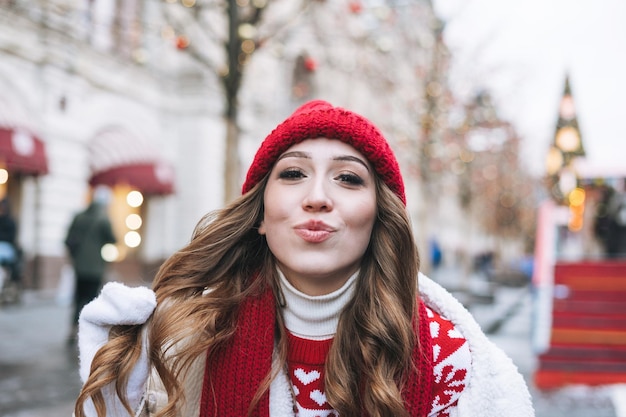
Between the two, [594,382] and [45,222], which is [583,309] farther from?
[45,222]

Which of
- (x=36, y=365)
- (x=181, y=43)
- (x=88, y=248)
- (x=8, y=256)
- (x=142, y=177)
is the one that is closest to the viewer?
(x=36, y=365)

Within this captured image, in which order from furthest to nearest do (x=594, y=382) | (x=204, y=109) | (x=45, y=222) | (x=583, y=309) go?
(x=204, y=109), (x=45, y=222), (x=583, y=309), (x=594, y=382)

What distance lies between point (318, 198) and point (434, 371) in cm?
58

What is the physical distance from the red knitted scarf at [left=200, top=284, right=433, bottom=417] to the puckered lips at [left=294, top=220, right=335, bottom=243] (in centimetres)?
26

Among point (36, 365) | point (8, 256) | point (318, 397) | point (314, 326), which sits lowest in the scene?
point (36, 365)

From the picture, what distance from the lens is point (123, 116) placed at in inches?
628

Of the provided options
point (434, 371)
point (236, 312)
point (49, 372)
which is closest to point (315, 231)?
point (236, 312)

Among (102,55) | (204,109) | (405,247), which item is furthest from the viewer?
(204,109)

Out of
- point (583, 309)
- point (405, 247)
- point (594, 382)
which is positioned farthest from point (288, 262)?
point (583, 309)

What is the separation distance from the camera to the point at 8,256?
1084 cm

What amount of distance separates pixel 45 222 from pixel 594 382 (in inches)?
426

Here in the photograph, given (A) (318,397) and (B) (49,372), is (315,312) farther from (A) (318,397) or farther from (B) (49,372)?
(B) (49,372)

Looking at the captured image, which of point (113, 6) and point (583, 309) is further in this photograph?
point (113, 6)

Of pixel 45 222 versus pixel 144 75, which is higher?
pixel 144 75
